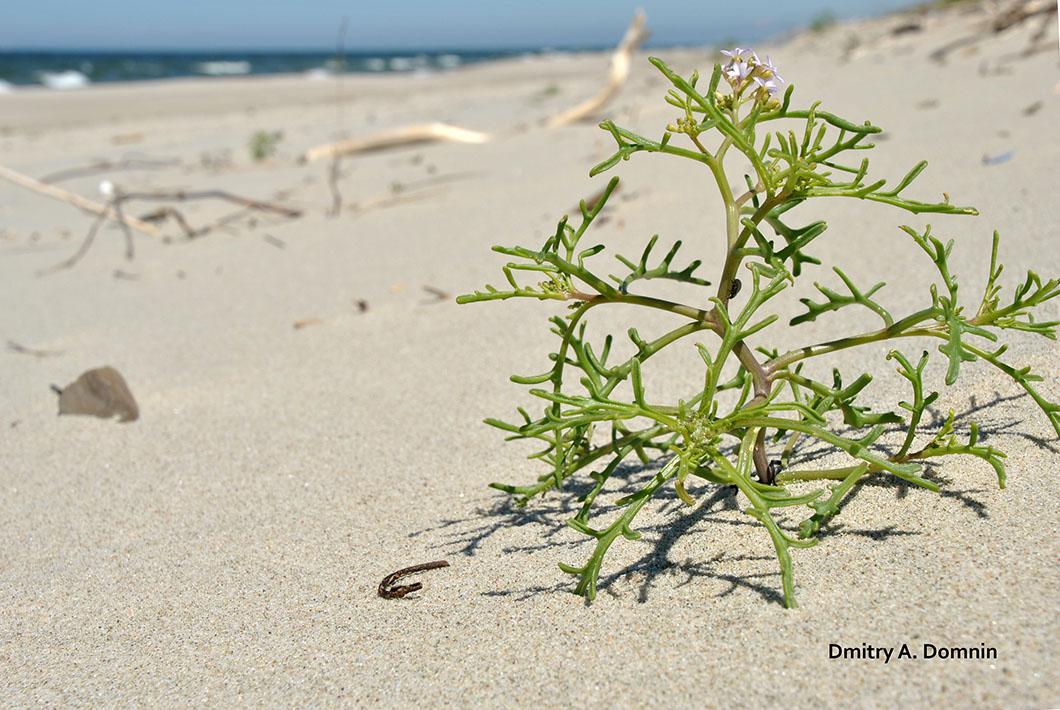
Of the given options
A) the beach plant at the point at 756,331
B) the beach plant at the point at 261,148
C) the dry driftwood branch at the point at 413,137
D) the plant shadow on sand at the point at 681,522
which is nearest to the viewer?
the beach plant at the point at 756,331

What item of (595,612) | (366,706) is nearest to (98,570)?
(366,706)

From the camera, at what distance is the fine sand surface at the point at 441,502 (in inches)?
41.6

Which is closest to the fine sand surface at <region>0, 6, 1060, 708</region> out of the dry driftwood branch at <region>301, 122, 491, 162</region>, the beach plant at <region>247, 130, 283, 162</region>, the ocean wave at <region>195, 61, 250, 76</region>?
the dry driftwood branch at <region>301, 122, 491, 162</region>

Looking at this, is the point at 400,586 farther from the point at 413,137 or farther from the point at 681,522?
the point at 413,137

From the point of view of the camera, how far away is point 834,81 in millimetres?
6039

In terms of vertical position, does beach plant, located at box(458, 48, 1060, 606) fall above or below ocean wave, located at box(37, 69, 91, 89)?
above

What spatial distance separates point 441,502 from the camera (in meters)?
1.62

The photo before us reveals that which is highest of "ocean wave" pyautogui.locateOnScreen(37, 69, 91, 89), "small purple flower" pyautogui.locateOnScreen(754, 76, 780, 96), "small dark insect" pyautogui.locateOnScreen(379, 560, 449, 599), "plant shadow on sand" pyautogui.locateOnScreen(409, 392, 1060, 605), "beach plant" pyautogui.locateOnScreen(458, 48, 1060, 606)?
"small purple flower" pyautogui.locateOnScreen(754, 76, 780, 96)

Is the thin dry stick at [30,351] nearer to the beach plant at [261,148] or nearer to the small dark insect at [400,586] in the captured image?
the small dark insect at [400,586]

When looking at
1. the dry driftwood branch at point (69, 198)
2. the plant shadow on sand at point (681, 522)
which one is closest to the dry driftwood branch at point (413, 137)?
the dry driftwood branch at point (69, 198)

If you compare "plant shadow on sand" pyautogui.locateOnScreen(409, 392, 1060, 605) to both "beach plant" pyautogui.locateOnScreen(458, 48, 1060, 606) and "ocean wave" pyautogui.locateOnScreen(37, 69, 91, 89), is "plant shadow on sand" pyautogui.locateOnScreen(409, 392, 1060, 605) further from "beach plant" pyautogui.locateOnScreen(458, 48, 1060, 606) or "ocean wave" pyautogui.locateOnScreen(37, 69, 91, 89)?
"ocean wave" pyautogui.locateOnScreen(37, 69, 91, 89)

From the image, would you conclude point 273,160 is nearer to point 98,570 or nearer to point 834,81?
point 834,81

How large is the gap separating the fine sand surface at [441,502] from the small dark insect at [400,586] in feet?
0.09

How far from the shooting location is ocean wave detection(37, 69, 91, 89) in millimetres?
23891
